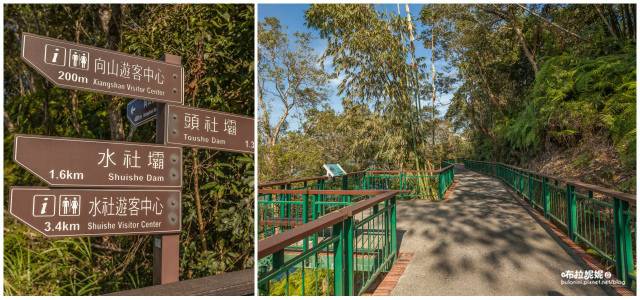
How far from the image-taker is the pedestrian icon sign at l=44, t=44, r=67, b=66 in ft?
7.44

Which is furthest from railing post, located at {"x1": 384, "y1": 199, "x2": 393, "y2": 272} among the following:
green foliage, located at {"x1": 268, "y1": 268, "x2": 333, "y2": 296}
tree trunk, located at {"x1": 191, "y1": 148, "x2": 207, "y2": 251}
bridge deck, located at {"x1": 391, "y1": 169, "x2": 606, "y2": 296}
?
tree trunk, located at {"x1": 191, "y1": 148, "x2": 207, "y2": 251}

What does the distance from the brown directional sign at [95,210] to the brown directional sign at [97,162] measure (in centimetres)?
6

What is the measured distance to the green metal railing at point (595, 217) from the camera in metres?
3.53

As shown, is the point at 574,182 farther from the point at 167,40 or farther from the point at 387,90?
the point at 387,90

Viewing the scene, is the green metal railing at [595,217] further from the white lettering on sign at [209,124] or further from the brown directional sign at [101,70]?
the brown directional sign at [101,70]

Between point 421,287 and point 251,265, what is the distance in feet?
5.29

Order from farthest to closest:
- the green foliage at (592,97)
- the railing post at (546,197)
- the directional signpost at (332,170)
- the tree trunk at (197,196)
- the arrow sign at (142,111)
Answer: the directional signpost at (332,170)
the green foliage at (592,97)
the railing post at (546,197)
the tree trunk at (197,196)
the arrow sign at (142,111)

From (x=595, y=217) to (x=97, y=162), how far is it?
16.8ft

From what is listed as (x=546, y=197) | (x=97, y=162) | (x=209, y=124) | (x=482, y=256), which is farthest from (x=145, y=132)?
(x=546, y=197)

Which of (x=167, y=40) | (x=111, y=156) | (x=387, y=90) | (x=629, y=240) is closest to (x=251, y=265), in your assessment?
(x=111, y=156)

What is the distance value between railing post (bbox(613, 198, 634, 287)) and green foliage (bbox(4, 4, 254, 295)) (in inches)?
133

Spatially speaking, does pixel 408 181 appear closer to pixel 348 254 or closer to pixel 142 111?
pixel 348 254

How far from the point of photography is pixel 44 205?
2102mm

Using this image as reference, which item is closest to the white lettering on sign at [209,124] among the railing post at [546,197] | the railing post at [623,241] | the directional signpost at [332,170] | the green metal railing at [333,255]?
the green metal railing at [333,255]
